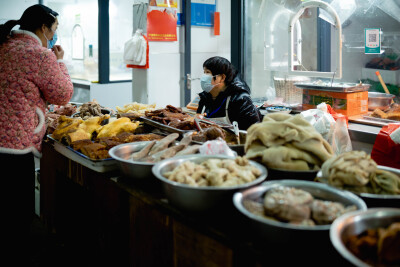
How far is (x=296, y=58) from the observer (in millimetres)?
4812

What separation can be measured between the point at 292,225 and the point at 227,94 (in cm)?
317

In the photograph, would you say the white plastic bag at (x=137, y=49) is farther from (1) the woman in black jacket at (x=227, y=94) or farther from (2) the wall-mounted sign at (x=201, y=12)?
(1) the woman in black jacket at (x=227, y=94)

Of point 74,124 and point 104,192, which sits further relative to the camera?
point 74,124

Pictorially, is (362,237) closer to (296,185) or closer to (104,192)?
(296,185)

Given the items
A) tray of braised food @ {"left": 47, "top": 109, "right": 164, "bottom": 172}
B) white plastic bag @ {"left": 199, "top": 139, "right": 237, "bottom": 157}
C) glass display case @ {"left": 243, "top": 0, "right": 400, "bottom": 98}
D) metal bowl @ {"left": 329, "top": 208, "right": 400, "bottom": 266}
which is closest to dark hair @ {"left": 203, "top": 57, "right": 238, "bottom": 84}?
glass display case @ {"left": 243, "top": 0, "right": 400, "bottom": 98}

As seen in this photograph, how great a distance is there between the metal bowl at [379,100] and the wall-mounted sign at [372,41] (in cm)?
44

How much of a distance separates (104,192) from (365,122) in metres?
2.76

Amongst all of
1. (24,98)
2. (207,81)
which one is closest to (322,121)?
(207,81)

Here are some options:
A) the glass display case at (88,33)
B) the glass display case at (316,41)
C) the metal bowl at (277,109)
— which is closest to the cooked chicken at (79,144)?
the metal bowl at (277,109)

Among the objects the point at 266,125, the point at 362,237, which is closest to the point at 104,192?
the point at 266,125

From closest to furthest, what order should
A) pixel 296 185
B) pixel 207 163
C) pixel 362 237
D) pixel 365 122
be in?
1. pixel 362 237
2. pixel 296 185
3. pixel 207 163
4. pixel 365 122

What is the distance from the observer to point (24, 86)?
2877mm

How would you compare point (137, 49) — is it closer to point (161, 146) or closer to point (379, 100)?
point (379, 100)

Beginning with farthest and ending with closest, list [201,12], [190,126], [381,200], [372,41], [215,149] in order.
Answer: [201,12] < [372,41] < [190,126] < [215,149] < [381,200]
